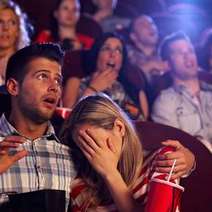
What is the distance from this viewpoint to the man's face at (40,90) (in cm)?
114

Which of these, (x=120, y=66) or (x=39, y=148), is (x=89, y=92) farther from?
(x=39, y=148)

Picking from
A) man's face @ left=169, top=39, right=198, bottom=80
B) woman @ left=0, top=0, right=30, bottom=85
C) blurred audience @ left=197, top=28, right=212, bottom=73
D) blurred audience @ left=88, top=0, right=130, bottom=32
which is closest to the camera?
woman @ left=0, top=0, right=30, bottom=85

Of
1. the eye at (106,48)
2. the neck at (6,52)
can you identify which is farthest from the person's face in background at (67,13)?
the neck at (6,52)

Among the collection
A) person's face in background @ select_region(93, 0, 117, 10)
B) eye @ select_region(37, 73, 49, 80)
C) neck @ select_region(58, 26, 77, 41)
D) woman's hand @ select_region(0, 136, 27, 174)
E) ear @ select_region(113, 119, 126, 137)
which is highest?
person's face in background @ select_region(93, 0, 117, 10)

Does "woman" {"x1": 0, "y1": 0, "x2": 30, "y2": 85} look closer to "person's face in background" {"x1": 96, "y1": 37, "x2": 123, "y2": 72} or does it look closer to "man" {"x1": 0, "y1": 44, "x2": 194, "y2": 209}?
"person's face in background" {"x1": 96, "y1": 37, "x2": 123, "y2": 72}

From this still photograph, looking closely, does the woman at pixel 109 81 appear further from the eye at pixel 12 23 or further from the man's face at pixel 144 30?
the man's face at pixel 144 30

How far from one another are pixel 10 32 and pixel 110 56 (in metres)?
0.33

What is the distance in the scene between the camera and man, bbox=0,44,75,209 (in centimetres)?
112

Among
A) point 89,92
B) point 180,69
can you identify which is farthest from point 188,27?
point 89,92

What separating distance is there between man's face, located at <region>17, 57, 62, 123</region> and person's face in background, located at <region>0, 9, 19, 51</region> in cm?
59

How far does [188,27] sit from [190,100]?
962mm

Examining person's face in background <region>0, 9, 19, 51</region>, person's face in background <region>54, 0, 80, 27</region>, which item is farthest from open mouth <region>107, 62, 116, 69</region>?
person's face in background <region>54, 0, 80, 27</region>

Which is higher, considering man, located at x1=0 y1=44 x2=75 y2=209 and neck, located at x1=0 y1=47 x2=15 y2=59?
neck, located at x1=0 y1=47 x2=15 y2=59

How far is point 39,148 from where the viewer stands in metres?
1.15
